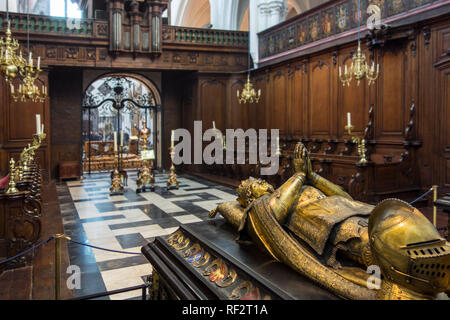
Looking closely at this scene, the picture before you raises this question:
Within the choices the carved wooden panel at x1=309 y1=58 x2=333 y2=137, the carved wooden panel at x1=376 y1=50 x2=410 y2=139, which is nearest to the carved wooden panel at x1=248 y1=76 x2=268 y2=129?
the carved wooden panel at x1=309 y1=58 x2=333 y2=137

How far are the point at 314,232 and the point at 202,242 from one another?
0.93m

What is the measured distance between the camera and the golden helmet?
1.61 m

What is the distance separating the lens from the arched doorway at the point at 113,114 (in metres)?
14.9

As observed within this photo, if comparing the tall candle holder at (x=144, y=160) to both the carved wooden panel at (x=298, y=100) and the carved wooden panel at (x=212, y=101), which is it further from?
the carved wooden panel at (x=298, y=100)

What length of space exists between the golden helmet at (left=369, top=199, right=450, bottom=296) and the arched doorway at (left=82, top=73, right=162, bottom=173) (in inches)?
528

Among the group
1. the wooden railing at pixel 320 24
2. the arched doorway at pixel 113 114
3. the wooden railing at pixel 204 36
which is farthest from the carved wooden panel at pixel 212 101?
the arched doorway at pixel 113 114

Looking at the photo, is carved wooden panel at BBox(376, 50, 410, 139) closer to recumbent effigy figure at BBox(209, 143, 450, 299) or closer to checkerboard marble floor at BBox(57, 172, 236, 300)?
checkerboard marble floor at BBox(57, 172, 236, 300)

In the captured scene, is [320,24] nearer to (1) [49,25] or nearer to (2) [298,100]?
(2) [298,100]

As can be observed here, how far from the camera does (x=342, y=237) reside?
237 cm

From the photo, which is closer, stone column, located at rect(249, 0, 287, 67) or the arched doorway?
stone column, located at rect(249, 0, 287, 67)

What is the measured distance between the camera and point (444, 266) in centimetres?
161

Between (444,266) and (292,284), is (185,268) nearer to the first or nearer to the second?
(292,284)
